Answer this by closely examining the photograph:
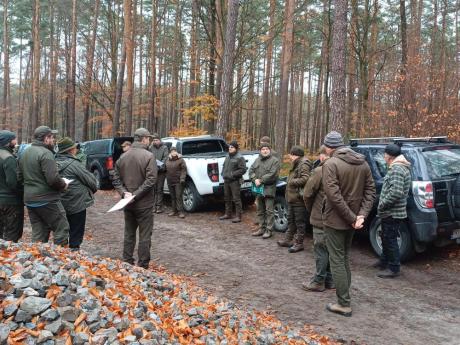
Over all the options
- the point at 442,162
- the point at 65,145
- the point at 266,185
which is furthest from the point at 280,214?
the point at 65,145

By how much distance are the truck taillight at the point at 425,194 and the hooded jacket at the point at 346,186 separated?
1.84 m

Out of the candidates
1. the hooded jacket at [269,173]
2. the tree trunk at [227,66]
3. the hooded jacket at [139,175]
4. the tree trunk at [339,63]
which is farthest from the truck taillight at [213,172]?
the hooded jacket at [139,175]

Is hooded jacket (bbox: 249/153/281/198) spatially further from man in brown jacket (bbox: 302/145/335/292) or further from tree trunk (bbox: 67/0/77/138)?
tree trunk (bbox: 67/0/77/138)

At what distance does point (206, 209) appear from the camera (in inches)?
471

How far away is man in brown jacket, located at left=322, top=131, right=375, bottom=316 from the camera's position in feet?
16.7

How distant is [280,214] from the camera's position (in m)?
9.21

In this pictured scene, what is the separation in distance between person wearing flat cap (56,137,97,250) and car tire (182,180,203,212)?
188 inches

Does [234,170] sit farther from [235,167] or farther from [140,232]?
[140,232]

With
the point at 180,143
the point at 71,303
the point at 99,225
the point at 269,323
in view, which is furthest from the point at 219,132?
the point at 71,303

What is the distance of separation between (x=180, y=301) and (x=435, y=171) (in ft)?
15.9

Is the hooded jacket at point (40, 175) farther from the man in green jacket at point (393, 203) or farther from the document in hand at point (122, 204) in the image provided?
the man in green jacket at point (393, 203)

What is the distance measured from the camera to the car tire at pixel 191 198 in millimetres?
11117

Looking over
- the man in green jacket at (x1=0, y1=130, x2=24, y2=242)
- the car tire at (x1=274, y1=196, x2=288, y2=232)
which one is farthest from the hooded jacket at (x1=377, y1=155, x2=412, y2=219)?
the man in green jacket at (x1=0, y1=130, x2=24, y2=242)

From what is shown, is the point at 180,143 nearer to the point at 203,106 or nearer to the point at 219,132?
the point at 219,132
